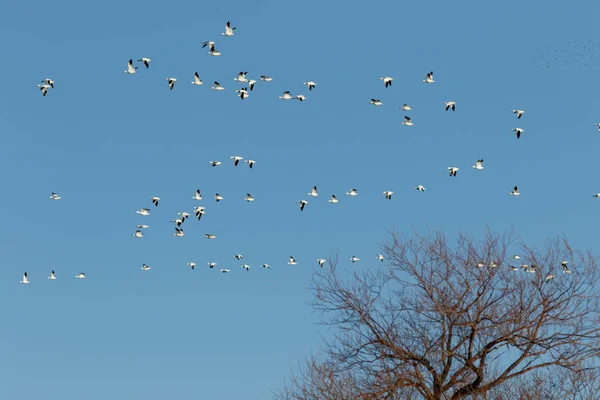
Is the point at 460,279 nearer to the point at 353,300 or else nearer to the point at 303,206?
the point at 353,300

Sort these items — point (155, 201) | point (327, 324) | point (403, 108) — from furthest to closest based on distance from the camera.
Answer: point (155, 201) < point (403, 108) < point (327, 324)

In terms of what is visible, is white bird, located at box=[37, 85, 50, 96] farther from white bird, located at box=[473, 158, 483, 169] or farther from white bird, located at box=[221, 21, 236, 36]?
white bird, located at box=[473, 158, 483, 169]

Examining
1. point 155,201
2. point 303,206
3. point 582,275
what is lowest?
point 582,275

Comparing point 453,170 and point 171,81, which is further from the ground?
point 171,81

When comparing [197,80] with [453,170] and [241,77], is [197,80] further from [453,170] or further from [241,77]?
[453,170]

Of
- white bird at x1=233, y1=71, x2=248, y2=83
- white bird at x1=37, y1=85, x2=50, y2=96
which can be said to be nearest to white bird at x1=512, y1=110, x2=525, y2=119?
white bird at x1=233, y1=71, x2=248, y2=83

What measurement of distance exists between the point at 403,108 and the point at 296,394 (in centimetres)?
2171

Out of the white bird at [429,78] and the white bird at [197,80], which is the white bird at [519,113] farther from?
the white bird at [197,80]

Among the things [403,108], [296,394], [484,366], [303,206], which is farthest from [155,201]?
[484,366]

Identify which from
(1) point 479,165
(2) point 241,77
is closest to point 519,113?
(1) point 479,165

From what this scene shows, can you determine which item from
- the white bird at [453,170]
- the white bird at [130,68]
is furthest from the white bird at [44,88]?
the white bird at [453,170]

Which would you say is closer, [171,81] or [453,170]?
[453,170]

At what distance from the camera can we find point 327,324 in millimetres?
20906

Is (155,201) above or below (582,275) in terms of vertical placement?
above
